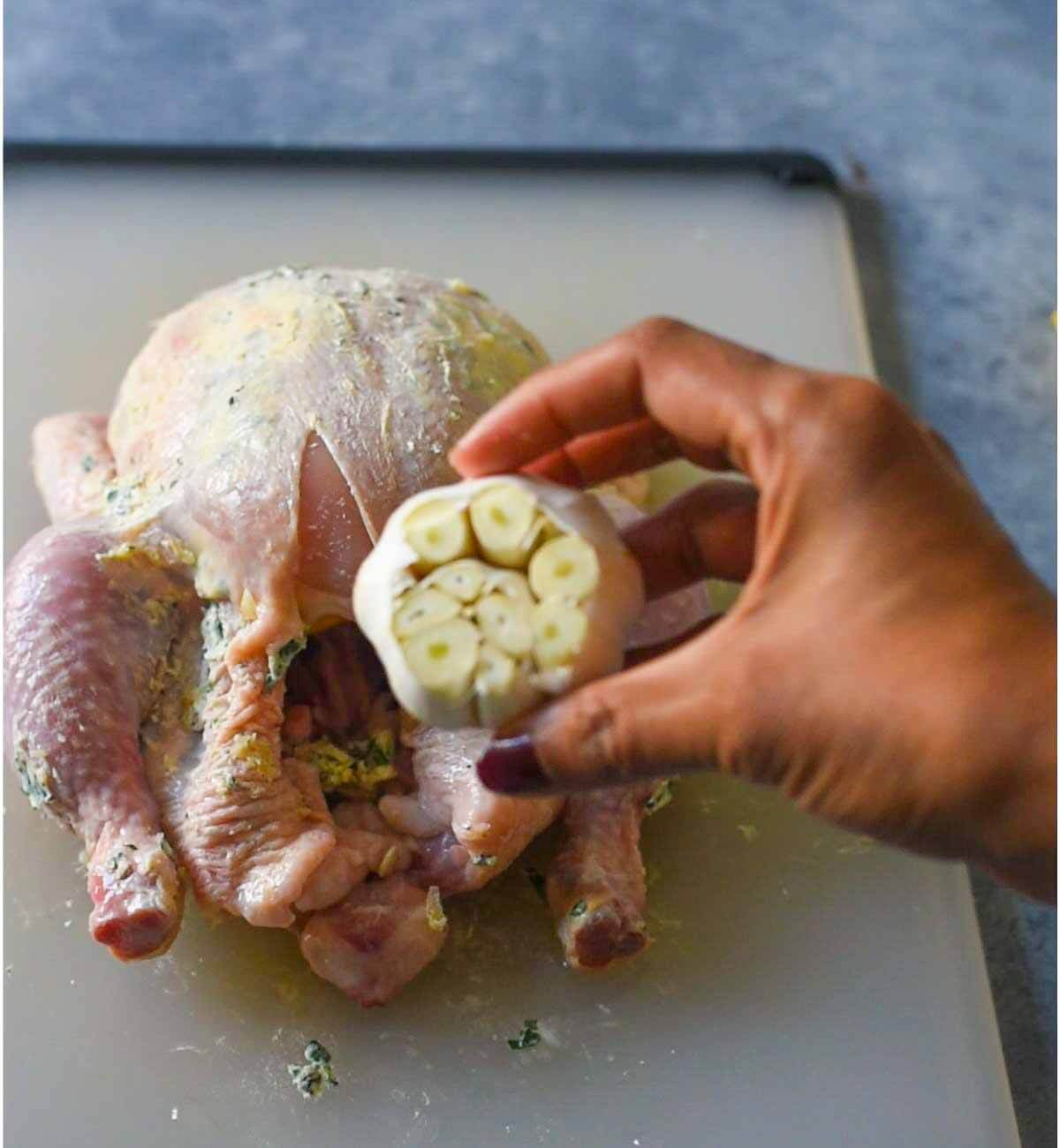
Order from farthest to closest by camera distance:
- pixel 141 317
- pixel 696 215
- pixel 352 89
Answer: pixel 352 89 → pixel 696 215 → pixel 141 317

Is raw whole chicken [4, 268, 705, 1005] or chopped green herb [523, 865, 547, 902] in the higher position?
raw whole chicken [4, 268, 705, 1005]

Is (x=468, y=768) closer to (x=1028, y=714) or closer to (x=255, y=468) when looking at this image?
(x=255, y=468)

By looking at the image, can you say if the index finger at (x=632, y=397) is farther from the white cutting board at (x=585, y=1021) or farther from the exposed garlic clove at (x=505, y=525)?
the white cutting board at (x=585, y=1021)

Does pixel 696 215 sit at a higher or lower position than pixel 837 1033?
higher

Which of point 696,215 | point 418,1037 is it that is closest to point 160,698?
point 418,1037

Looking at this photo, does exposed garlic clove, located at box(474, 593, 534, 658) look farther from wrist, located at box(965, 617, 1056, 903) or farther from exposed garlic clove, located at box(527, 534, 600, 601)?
wrist, located at box(965, 617, 1056, 903)

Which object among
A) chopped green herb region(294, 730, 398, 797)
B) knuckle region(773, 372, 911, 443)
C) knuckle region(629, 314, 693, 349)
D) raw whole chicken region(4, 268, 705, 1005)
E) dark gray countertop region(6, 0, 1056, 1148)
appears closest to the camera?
knuckle region(773, 372, 911, 443)

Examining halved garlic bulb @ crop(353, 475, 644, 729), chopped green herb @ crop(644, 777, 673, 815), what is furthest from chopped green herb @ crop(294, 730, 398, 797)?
halved garlic bulb @ crop(353, 475, 644, 729)
